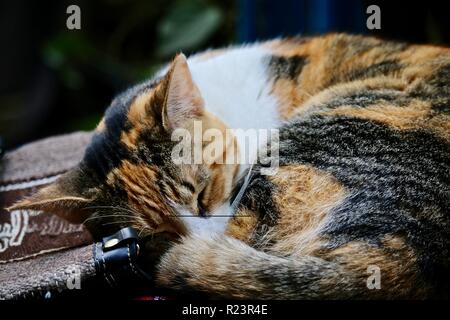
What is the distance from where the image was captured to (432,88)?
5.24 feet

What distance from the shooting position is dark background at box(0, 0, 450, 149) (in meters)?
3.51

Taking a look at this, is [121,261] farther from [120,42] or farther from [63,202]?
[120,42]

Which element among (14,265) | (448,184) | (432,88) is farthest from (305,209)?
(14,265)

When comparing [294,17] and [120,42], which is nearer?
[294,17]

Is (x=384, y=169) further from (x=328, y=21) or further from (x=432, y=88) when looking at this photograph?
(x=328, y=21)

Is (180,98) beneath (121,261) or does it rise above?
above

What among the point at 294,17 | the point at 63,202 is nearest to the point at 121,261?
the point at 63,202

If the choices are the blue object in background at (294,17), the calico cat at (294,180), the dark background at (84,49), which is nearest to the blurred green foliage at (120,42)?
the dark background at (84,49)

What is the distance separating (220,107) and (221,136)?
0.59 feet

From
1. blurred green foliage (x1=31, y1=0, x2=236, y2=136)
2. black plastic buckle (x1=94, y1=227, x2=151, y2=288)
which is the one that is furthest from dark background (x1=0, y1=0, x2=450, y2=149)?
black plastic buckle (x1=94, y1=227, x2=151, y2=288)

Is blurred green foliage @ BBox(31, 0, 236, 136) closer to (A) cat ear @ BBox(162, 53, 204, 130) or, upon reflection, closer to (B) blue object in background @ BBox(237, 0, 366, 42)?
(B) blue object in background @ BBox(237, 0, 366, 42)

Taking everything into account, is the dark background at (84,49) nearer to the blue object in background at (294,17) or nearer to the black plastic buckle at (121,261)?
the blue object in background at (294,17)

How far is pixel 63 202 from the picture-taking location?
150cm

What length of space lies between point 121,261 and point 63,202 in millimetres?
221
